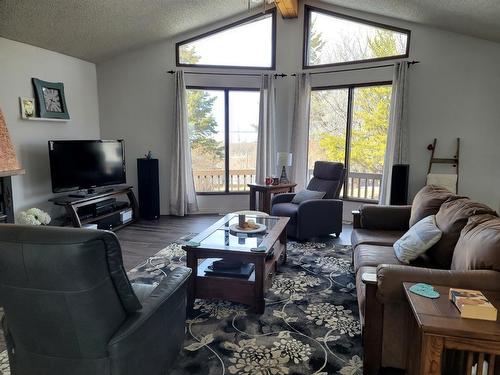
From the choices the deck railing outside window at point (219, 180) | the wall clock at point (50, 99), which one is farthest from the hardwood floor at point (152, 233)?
the wall clock at point (50, 99)

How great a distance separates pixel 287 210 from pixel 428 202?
1887 millimetres

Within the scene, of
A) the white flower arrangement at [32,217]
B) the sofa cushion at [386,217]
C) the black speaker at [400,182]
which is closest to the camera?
the sofa cushion at [386,217]

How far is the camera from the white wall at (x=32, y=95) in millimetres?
4016

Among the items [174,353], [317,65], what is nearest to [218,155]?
[317,65]

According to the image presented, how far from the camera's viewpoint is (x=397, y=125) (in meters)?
4.88

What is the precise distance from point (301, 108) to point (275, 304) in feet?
11.9

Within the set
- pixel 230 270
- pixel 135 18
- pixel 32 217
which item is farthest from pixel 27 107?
pixel 230 270

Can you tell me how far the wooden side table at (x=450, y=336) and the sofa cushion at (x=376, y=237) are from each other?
1498 mm

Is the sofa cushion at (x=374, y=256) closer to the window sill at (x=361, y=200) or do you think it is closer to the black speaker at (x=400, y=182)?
the black speaker at (x=400, y=182)

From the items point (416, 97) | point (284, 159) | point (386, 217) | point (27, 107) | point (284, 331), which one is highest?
point (416, 97)

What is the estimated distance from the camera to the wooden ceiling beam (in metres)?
5.13

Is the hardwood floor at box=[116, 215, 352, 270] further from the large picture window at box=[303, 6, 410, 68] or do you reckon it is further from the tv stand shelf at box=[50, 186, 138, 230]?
the large picture window at box=[303, 6, 410, 68]

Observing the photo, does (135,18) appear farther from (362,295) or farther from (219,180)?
(362,295)

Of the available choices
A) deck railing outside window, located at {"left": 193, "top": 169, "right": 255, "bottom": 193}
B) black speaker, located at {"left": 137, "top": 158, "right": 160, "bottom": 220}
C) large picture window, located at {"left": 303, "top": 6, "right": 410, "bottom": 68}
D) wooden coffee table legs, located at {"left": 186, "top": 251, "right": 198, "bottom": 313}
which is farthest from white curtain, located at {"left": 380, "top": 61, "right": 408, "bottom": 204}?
black speaker, located at {"left": 137, "top": 158, "right": 160, "bottom": 220}
